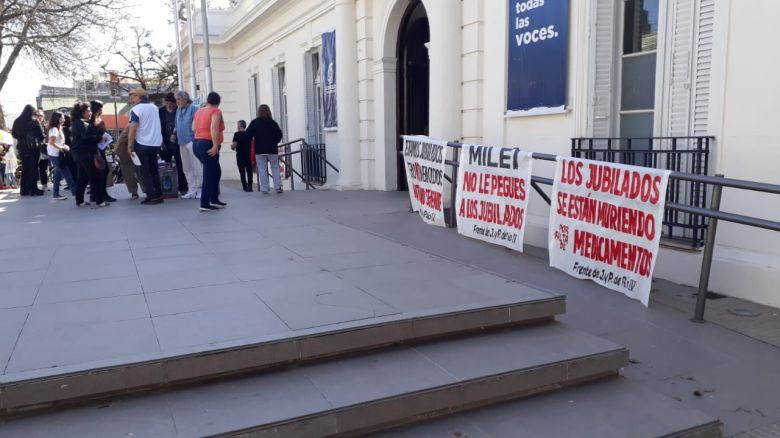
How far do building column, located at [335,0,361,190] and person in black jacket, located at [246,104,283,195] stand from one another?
167cm

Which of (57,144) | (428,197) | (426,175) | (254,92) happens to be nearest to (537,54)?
(426,175)

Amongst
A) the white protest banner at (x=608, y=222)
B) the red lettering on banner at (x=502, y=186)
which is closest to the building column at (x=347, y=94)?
the red lettering on banner at (x=502, y=186)

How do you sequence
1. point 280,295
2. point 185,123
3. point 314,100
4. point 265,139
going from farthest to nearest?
point 314,100, point 265,139, point 185,123, point 280,295

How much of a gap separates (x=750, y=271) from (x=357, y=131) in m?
8.89

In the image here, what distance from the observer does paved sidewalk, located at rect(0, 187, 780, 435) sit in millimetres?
3572

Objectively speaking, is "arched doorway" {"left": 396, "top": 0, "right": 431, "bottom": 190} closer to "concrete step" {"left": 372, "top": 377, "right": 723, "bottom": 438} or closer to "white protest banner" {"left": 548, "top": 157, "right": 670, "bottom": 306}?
"white protest banner" {"left": 548, "top": 157, "right": 670, "bottom": 306}

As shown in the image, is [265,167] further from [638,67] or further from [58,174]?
[638,67]

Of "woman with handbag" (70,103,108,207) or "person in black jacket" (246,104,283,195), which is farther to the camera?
"person in black jacket" (246,104,283,195)

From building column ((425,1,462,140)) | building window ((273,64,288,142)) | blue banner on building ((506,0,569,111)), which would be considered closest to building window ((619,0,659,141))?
blue banner on building ((506,0,569,111))

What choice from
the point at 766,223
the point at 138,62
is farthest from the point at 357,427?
the point at 138,62

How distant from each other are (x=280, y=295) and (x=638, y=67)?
15.3ft

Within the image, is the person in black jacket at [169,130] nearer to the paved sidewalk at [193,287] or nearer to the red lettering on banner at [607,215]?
the paved sidewalk at [193,287]

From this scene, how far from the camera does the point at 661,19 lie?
6082 mm

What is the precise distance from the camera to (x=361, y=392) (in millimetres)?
3158
